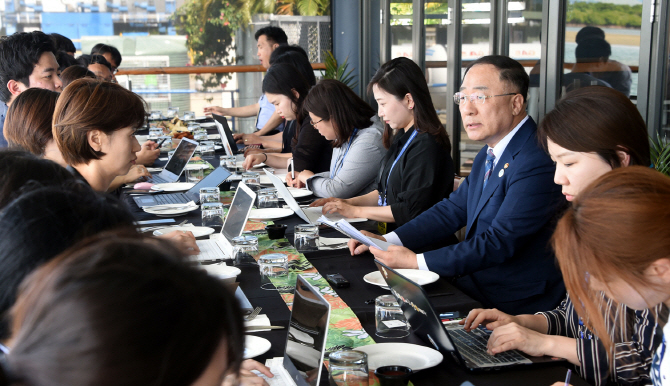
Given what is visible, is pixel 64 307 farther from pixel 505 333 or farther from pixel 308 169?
pixel 308 169

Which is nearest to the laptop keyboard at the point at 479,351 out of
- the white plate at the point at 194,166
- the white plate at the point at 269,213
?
the white plate at the point at 269,213

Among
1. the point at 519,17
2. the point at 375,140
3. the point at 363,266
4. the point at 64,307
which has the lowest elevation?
the point at 363,266

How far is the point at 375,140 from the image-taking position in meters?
3.71

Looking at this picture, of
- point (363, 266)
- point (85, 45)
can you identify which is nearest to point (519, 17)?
point (363, 266)

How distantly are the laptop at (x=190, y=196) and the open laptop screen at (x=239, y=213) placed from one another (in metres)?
0.78

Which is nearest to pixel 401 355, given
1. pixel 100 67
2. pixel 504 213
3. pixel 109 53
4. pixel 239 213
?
pixel 504 213

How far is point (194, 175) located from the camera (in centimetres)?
424

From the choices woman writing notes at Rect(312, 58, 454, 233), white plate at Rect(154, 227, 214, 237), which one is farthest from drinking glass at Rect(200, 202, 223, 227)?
woman writing notes at Rect(312, 58, 454, 233)

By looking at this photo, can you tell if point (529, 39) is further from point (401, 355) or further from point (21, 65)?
point (401, 355)

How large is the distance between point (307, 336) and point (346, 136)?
99.5 inches

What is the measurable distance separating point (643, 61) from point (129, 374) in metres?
3.71

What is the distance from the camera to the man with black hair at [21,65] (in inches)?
145

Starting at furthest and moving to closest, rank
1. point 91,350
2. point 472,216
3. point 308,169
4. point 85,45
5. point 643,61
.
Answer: point 85,45 → point 308,169 → point 643,61 → point 472,216 → point 91,350

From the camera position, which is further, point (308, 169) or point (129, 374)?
point (308, 169)
